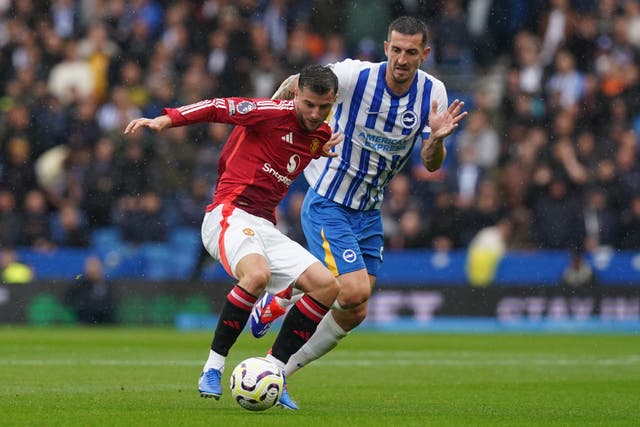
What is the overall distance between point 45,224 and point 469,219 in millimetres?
6573

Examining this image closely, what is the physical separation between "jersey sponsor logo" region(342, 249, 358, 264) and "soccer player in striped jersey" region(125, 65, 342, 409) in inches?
25.9

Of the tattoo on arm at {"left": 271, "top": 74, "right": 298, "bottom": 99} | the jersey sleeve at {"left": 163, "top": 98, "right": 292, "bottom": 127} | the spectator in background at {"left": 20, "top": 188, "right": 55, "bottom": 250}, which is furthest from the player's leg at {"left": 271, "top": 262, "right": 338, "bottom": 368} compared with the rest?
the spectator in background at {"left": 20, "top": 188, "right": 55, "bottom": 250}

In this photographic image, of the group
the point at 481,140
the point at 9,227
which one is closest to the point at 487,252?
the point at 481,140

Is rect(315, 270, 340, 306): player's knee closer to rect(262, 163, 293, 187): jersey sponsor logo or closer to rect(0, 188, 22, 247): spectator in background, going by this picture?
rect(262, 163, 293, 187): jersey sponsor logo

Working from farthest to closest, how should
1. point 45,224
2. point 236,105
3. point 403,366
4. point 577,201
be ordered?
point 45,224 < point 577,201 < point 403,366 < point 236,105

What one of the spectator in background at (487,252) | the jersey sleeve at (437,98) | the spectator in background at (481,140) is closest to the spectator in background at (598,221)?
the spectator in background at (487,252)

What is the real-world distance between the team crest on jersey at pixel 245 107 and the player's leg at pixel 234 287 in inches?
27.9

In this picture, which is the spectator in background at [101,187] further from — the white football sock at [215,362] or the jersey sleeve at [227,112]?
the white football sock at [215,362]

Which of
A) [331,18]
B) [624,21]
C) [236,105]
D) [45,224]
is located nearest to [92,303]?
[45,224]

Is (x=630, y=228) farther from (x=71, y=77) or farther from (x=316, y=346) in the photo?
(x=316, y=346)

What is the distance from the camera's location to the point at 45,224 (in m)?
20.3

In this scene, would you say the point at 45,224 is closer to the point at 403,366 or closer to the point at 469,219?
the point at 469,219

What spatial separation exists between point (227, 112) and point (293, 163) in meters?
0.64

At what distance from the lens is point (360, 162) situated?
9.78 metres
